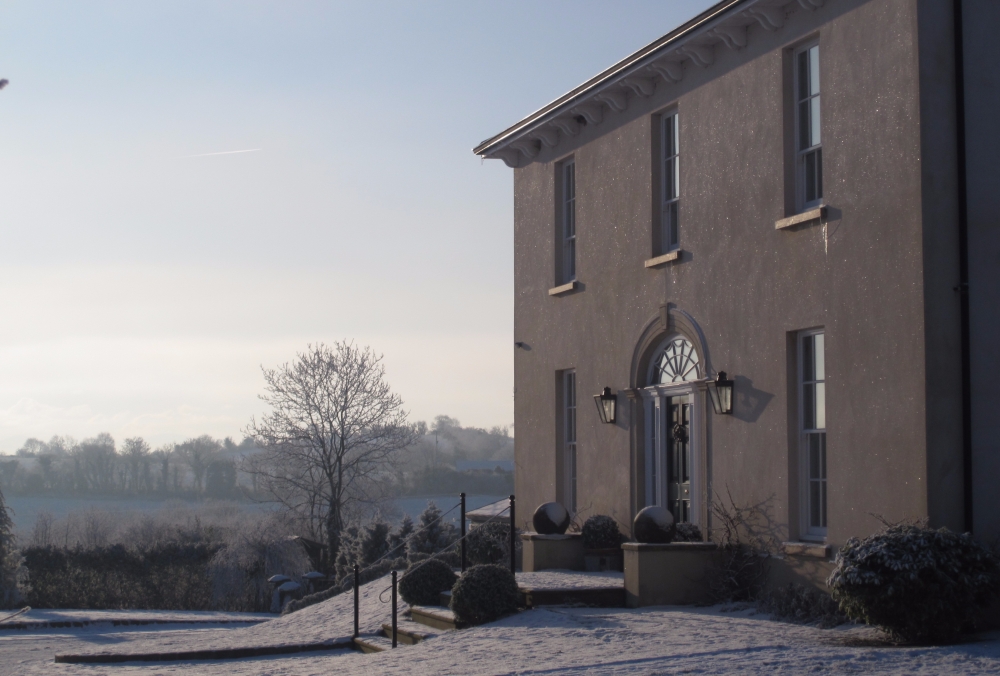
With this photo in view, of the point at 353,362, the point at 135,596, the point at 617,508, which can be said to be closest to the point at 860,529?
the point at 617,508

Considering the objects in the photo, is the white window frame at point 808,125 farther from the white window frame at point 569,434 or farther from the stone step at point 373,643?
the stone step at point 373,643

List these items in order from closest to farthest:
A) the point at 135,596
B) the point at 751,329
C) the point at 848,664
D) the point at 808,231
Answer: the point at 848,664
the point at 808,231
the point at 751,329
the point at 135,596

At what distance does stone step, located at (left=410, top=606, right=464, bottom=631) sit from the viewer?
11.7m

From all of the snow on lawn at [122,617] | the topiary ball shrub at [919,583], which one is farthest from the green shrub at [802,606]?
the snow on lawn at [122,617]

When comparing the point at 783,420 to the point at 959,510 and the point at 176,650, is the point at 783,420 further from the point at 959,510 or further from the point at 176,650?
the point at 176,650

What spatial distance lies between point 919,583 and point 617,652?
2627 mm

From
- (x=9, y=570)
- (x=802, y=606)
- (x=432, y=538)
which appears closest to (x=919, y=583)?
(x=802, y=606)

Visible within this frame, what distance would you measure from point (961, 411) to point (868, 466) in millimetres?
1051

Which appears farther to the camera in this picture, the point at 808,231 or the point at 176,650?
the point at 176,650

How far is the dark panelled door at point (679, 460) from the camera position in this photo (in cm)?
1330

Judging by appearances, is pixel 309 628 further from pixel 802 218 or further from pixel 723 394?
pixel 802 218

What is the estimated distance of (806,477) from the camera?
37.2ft

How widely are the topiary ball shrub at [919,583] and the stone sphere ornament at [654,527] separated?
3.21 m

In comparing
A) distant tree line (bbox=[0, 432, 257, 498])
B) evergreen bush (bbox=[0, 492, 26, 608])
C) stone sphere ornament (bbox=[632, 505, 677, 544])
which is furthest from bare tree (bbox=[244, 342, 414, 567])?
distant tree line (bbox=[0, 432, 257, 498])
